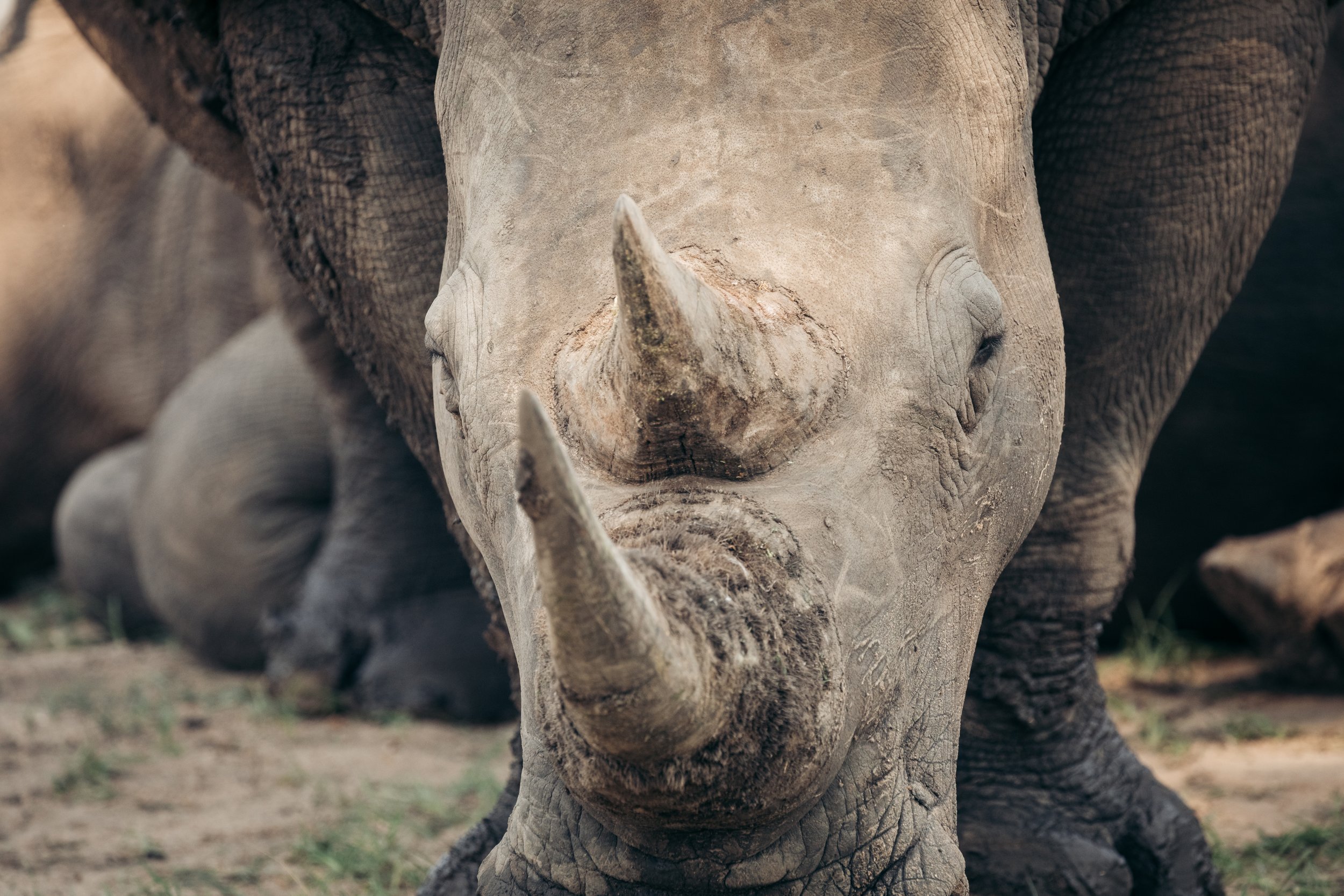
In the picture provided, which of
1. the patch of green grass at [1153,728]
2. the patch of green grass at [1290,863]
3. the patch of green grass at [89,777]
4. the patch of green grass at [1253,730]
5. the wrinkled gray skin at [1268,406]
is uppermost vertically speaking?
the wrinkled gray skin at [1268,406]

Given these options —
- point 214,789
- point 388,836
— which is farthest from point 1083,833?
point 214,789

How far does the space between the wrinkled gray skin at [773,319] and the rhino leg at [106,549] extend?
2.88 meters

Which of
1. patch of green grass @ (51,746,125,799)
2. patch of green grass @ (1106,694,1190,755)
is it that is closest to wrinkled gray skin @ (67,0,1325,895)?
patch of green grass @ (1106,694,1190,755)

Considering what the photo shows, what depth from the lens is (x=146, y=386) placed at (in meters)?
6.10

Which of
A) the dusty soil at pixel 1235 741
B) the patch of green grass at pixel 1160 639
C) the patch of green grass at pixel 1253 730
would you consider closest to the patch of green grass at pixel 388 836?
the dusty soil at pixel 1235 741

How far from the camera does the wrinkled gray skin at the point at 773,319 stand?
56.2 inches

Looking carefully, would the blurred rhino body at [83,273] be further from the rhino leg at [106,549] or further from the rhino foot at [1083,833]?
the rhino foot at [1083,833]

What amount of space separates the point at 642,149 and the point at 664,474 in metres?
0.42

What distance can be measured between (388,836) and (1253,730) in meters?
1.88

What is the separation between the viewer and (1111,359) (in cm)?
261

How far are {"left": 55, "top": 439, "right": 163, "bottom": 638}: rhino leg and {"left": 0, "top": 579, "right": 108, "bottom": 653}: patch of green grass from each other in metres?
0.08

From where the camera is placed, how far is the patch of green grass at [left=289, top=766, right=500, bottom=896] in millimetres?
2783

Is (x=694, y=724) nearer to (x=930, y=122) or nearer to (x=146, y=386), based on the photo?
(x=930, y=122)

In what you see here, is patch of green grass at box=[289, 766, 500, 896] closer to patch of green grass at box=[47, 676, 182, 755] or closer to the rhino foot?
→ patch of green grass at box=[47, 676, 182, 755]
